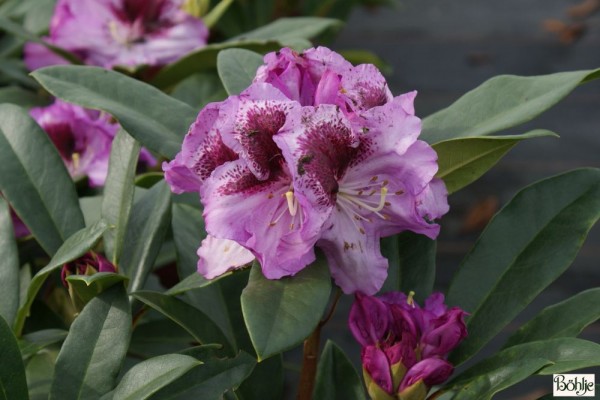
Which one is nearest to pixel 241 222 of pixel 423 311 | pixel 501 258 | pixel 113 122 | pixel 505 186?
pixel 423 311

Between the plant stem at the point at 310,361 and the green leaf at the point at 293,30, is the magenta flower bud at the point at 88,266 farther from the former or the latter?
the green leaf at the point at 293,30

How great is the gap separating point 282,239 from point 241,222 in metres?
0.04

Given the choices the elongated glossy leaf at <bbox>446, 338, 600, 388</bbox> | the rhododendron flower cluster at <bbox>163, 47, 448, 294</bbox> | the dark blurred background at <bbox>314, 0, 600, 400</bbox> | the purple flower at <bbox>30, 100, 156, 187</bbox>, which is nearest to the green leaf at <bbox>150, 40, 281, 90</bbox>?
the purple flower at <bbox>30, 100, 156, 187</bbox>

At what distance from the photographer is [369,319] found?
829mm

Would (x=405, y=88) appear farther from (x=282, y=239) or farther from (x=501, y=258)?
(x=282, y=239)

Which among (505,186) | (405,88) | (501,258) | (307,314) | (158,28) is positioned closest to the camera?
(307,314)

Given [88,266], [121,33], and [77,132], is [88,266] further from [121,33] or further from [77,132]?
[121,33]

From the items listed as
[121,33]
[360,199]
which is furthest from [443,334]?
[121,33]

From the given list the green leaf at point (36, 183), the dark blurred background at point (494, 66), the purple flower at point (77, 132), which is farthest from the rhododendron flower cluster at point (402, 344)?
the dark blurred background at point (494, 66)

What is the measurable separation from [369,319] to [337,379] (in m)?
0.15

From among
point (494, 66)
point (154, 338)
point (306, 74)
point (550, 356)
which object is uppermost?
point (306, 74)

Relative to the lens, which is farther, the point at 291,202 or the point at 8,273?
the point at 8,273

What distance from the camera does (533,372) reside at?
0.76 m

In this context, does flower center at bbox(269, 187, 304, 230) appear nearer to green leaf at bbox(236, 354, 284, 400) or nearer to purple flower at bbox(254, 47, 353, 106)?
purple flower at bbox(254, 47, 353, 106)
